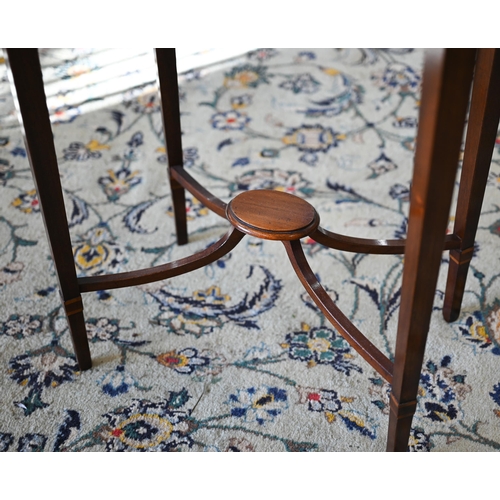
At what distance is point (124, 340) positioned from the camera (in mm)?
885

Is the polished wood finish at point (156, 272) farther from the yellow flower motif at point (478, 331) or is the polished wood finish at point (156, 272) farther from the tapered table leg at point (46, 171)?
the yellow flower motif at point (478, 331)

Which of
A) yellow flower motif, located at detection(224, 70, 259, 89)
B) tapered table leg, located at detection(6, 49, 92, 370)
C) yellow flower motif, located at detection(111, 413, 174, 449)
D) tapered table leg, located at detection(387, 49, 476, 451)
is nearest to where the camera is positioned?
tapered table leg, located at detection(387, 49, 476, 451)

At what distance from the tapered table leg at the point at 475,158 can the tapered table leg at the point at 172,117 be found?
407 mm

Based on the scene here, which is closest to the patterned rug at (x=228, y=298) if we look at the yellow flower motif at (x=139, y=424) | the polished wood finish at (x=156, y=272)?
the yellow flower motif at (x=139, y=424)

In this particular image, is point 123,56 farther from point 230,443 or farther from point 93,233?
point 230,443

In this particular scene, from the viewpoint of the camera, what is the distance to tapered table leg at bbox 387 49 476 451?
436 millimetres

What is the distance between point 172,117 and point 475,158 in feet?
1.41

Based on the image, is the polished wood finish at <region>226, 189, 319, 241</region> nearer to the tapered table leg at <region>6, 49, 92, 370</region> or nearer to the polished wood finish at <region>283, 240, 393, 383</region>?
the polished wood finish at <region>283, 240, 393, 383</region>

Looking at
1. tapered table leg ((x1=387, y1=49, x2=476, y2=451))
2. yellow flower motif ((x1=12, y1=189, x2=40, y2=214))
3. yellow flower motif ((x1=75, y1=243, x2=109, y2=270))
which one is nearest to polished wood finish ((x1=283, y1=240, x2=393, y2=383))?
tapered table leg ((x1=387, y1=49, x2=476, y2=451))

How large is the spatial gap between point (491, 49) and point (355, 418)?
0.45m

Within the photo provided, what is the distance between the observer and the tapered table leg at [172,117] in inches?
33.9

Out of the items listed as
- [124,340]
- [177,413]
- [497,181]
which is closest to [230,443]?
[177,413]

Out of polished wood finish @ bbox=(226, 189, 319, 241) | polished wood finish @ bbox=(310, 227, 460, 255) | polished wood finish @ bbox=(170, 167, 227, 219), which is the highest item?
polished wood finish @ bbox=(226, 189, 319, 241)

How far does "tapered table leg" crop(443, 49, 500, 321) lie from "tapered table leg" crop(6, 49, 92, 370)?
0.47m
